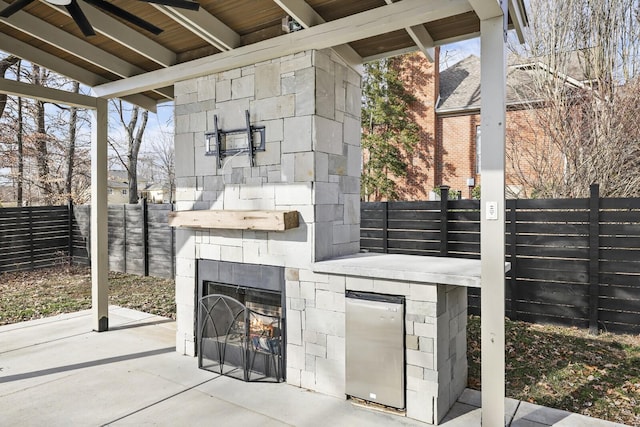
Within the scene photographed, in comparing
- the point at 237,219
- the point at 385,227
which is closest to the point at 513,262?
the point at 385,227

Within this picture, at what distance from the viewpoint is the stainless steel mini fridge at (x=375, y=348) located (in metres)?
2.62

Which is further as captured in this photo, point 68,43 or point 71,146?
point 71,146

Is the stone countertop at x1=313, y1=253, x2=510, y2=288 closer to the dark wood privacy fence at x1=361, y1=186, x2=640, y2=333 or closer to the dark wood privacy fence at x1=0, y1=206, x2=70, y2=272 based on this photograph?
the dark wood privacy fence at x1=361, y1=186, x2=640, y2=333

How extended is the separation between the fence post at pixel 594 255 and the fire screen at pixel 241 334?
3.29m

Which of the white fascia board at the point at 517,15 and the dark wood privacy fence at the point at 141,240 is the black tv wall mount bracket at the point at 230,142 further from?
the dark wood privacy fence at the point at 141,240

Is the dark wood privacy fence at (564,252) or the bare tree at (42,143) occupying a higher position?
the bare tree at (42,143)

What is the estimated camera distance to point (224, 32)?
320 centimetres

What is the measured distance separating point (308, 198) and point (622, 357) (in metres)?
3.17

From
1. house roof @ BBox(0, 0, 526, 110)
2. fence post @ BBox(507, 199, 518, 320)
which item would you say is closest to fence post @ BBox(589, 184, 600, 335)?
fence post @ BBox(507, 199, 518, 320)

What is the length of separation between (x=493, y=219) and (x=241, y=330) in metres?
2.23

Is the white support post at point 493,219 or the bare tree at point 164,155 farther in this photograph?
the bare tree at point 164,155

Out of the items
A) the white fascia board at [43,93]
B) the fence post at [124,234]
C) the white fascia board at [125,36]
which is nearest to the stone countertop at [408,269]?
the white fascia board at [125,36]

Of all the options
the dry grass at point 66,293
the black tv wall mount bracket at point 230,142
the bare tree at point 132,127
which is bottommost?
the dry grass at point 66,293

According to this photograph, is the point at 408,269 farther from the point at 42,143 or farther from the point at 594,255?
the point at 42,143
